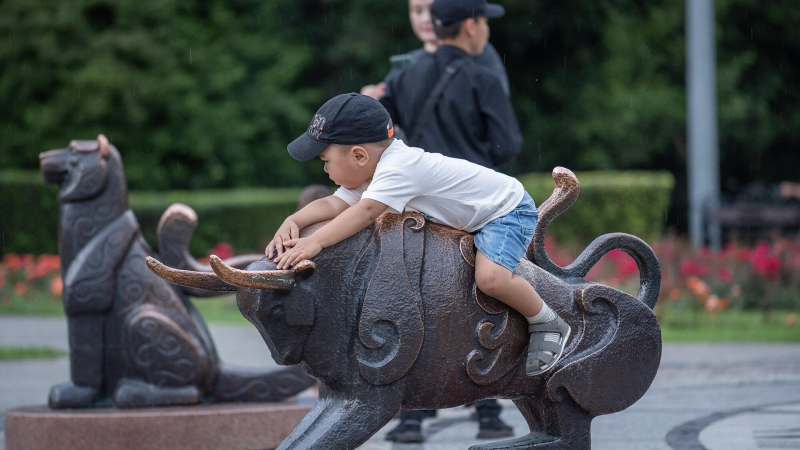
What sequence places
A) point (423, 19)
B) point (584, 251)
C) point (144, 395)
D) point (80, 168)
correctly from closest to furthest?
point (584, 251), point (144, 395), point (80, 168), point (423, 19)

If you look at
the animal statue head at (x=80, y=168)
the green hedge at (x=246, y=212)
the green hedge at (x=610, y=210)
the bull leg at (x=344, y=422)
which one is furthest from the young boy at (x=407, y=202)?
the green hedge at (x=610, y=210)

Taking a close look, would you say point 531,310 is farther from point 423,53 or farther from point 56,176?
point 56,176

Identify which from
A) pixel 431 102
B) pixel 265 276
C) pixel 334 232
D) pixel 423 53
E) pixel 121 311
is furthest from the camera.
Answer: pixel 423 53

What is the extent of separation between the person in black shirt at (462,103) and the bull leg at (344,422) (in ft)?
6.97

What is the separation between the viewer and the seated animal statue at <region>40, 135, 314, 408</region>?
197 inches

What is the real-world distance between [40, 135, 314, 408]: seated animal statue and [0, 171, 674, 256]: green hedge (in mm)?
11218

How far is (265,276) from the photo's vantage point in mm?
3217

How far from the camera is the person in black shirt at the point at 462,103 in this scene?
205 inches

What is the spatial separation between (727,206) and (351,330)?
12206 mm

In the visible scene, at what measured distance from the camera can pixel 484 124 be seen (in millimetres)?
5332

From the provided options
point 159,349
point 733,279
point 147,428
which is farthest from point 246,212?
point 147,428

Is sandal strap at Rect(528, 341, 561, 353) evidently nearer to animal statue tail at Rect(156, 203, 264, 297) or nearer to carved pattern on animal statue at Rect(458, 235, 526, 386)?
carved pattern on animal statue at Rect(458, 235, 526, 386)

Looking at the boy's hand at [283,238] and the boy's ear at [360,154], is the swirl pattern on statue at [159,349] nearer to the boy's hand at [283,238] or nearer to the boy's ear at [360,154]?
the boy's hand at [283,238]

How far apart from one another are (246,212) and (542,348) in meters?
14.5
